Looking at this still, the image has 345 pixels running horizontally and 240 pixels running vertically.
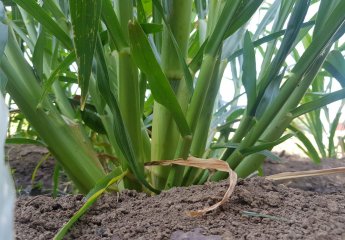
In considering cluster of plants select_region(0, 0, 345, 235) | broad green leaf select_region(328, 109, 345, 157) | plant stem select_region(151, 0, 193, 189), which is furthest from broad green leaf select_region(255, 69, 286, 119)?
broad green leaf select_region(328, 109, 345, 157)

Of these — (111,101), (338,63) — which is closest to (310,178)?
(338,63)

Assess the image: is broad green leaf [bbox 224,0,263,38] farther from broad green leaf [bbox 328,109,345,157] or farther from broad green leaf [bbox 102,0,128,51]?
broad green leaf [bbox 328,109,345,157]

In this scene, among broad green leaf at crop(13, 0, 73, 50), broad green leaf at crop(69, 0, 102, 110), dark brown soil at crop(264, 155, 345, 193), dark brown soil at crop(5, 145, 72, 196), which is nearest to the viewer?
broad green leaf at crop(69, 0, 102, 110)

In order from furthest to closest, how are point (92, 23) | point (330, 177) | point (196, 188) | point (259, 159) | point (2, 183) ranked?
point (330, 177) → point (259, 159) → point (196, 188) → point (92, 23) → point (2, 183)

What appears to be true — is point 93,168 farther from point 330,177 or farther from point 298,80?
point 330,177

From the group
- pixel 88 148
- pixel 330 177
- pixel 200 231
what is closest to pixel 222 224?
pixel 200 231

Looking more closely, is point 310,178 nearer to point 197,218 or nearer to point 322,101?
point 322,101
